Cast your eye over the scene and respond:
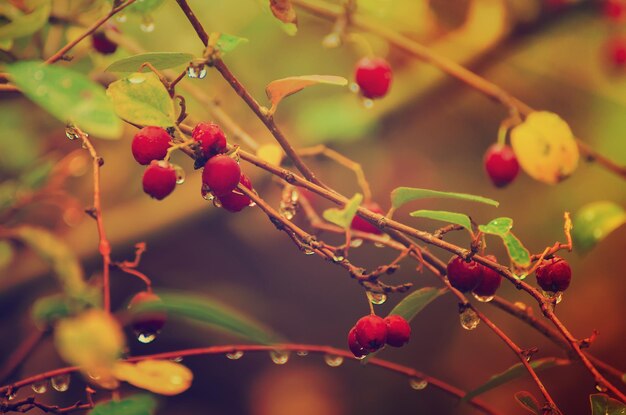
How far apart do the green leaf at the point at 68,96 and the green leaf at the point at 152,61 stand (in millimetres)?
78

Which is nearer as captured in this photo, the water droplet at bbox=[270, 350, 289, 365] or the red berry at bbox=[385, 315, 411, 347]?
the red berry at bbox=[385, 315, 411, 347]

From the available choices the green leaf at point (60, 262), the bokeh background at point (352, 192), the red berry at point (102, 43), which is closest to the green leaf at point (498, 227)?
the green leaf at point (60, 262)

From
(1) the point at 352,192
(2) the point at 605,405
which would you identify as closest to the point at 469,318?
(2) the point at 605,405

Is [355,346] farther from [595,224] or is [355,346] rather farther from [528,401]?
[595,224]

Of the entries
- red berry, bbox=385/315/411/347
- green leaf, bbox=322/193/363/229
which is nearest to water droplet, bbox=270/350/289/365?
red berry, bbox=385/315/411/347

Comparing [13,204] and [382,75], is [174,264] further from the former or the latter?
[382,75]

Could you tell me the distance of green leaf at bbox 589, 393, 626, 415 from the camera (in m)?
0.63

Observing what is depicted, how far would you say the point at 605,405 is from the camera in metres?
0.64

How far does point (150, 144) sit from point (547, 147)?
0.54 meters

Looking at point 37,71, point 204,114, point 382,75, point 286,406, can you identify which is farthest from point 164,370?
point 286,406

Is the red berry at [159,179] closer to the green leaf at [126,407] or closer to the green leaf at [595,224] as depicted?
the green leaf at [126,407]

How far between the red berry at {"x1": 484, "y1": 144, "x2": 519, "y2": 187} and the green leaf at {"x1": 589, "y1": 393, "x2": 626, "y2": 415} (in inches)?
16.0

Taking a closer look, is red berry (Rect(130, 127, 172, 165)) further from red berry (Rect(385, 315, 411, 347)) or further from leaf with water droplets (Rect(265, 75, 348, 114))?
red berry (Rect(385, 315, 411, 347))

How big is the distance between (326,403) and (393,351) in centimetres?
25
